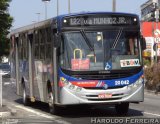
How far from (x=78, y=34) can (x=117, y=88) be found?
6.44ft

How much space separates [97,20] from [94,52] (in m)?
1.06

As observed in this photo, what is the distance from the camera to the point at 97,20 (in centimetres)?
1633

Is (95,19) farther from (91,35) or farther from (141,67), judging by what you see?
(141,67)

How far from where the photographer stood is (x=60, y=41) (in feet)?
52.4

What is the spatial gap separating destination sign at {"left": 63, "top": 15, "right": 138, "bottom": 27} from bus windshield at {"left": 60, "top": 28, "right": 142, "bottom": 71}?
0.95ft

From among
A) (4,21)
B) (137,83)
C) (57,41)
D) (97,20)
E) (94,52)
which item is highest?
(4,21)

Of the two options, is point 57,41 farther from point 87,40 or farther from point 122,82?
point 122,82

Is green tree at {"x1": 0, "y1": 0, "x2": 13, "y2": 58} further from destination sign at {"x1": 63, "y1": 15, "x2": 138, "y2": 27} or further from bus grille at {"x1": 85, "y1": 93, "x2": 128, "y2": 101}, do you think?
bus grille at {"x1": 85, "y1": 93, "x2": 128, "y2": 101}

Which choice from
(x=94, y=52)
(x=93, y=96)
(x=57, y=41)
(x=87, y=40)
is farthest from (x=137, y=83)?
(x=57, y=41)

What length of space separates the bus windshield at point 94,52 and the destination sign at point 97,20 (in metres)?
0.29

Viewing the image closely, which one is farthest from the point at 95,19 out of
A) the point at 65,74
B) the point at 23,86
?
the point at 23,86

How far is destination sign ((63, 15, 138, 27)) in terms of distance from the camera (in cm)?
1621

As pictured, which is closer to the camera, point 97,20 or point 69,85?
point 69,85

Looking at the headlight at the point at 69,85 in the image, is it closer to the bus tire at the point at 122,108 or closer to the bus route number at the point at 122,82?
the bus route number at the point at 122,82
